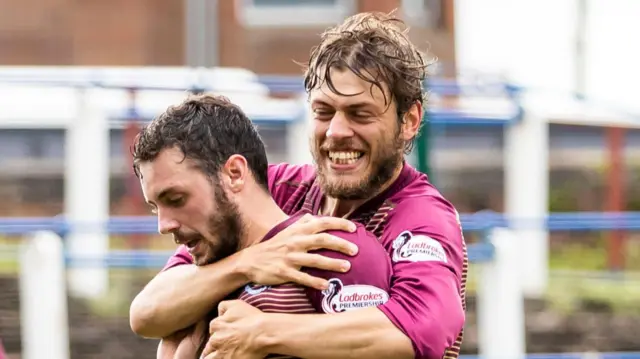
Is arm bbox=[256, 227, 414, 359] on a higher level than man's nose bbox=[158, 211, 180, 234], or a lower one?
lower

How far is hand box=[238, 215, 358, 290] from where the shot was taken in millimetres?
2117

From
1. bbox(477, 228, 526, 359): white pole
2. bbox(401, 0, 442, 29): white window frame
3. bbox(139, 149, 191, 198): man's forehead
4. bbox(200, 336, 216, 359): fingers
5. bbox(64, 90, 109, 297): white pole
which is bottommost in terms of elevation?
bbox(200, 336, 216, 359): fingers

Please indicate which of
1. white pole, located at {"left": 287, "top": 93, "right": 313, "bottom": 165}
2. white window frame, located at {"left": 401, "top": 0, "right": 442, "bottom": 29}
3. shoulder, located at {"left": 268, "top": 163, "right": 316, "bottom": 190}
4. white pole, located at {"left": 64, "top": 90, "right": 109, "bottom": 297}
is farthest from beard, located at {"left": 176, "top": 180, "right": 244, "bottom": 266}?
white window frame, located at {"left": 401, "top": 0, "right": 442, "bottom": 29}

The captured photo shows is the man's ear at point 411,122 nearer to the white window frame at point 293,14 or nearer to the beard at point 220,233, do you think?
the beard at point 220,233

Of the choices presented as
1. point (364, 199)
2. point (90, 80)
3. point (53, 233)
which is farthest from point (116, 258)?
point (364, 199)

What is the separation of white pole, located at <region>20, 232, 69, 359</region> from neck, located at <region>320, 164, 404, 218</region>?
354 cm

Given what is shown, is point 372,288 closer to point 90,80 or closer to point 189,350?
point 189,350

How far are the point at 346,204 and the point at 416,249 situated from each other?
241mm

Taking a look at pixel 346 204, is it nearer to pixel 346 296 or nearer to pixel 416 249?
pixel 416 249

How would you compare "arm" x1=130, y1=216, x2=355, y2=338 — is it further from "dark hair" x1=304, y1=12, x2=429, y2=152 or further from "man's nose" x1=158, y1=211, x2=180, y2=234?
"dark hair" x1=304, y1=12, x2=429, y2=152

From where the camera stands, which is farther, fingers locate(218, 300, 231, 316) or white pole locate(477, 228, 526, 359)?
white pole locate(477, 228, 526, 359)

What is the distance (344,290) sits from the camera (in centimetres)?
212

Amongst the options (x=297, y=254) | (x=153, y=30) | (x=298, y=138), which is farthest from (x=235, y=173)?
(x=153, y=30)

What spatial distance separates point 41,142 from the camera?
1322cm
